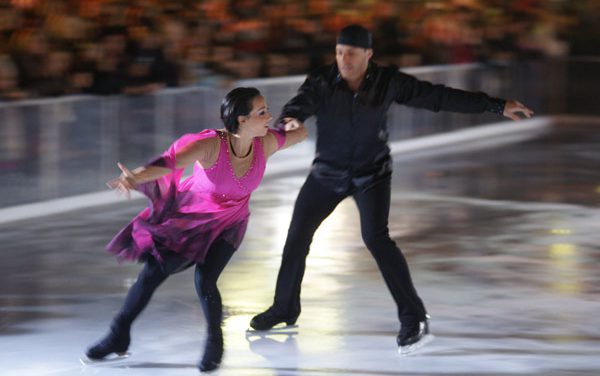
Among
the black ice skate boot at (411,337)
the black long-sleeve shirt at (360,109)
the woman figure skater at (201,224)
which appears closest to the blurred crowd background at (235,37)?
the black long-sleeve shirt at (360,109)

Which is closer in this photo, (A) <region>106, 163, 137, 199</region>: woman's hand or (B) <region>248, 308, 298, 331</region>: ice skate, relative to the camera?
(A) <region>106, 163, 137, 199</region>: woman's hand

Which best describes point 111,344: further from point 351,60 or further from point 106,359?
point 351,60

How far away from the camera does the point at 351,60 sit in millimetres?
6820

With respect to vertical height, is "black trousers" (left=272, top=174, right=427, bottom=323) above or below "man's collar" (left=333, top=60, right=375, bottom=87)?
below

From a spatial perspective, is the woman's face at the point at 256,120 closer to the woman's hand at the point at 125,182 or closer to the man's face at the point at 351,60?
the man's face at the point at 351,60

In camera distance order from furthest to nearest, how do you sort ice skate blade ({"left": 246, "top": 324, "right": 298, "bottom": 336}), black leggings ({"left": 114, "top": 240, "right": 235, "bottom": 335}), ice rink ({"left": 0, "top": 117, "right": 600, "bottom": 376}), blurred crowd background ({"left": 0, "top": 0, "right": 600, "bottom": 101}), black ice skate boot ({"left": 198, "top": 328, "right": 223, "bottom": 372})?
blurred crowd background ({"left": 0, "top": 0, "right": 600, "bottom": 101})
ice skate blade ({"left": 246, "top": 324, "right": 298, "bottom": 336})
ice rink ({"left": 0, "top": 117, "right": 600, "bottom": 376})
black leggings ({"left": 114, "top": 240, "right": 235, "bottom": 335})
black ice skate boot ({"left": 198, "top": 328, "right": 223, "bottom": 372})

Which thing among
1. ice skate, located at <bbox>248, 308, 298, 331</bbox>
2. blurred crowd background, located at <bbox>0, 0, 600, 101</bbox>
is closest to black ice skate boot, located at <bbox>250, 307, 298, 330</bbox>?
ice skate, located at <bbox>248, 308, 298, 331</bbox>

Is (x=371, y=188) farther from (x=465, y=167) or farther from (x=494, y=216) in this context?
(x=465, y=167)

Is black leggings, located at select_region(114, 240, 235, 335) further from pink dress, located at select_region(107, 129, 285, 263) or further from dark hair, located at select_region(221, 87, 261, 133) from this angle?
dark hair, located at select_region(221, 87, 261, 133)

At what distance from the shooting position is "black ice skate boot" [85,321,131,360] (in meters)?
6.57

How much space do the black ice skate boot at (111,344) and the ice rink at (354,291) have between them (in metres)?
0.06

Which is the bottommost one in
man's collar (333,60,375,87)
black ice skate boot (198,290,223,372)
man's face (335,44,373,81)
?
black ice skate boot (198,290,223,372)

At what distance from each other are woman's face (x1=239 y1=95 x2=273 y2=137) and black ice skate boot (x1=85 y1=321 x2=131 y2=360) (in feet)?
3.62

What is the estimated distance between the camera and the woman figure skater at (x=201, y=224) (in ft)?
21.4
